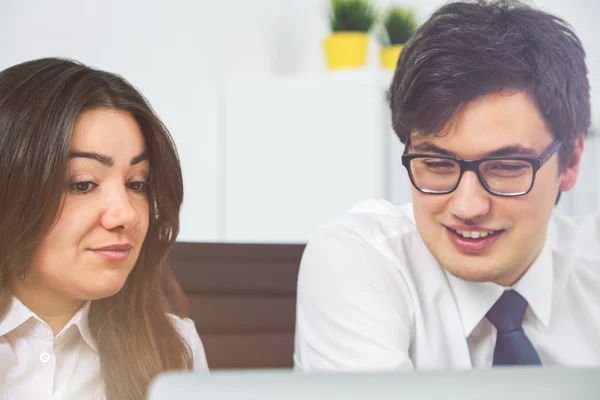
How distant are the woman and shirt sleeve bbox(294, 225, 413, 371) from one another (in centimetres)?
23

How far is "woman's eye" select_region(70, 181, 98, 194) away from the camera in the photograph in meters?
0.87

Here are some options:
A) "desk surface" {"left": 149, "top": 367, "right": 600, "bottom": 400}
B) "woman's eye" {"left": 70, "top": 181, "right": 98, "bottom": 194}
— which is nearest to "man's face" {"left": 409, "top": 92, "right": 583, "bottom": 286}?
"woman's eye" {"left": 70, "top": 181, "right": 98, "bottom": 194}

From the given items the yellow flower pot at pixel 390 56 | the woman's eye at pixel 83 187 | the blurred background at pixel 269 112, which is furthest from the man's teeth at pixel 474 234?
the woman's eye at pixel 83 187

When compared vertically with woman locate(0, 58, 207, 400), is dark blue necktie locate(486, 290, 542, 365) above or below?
below

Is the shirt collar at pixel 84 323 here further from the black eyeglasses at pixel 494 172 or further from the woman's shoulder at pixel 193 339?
the black eyeglasses at pixel 494 172

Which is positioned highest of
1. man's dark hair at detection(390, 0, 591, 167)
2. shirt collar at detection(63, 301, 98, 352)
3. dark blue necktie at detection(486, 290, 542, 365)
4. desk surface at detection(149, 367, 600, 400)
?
man's dark hair at detection(390, 0, 591, 167)

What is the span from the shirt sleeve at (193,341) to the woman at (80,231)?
6 cm

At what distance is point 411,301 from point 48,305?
53 cm

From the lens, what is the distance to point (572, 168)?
1.18 m

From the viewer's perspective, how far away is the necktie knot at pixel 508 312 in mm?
1162

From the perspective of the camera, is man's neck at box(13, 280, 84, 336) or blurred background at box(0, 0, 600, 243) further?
blurred background at box(0, 0, 600, 243)

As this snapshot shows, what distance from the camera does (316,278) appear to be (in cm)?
117

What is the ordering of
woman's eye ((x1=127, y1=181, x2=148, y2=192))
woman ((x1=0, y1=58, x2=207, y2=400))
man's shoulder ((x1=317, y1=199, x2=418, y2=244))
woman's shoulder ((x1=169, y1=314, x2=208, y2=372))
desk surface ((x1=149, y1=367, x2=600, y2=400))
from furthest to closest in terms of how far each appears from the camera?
man's shoulder ((x1=317, y1=199, x2=418, y2=244)), woman's shoulder ((x1=169, y1=314, x2=208, y2=372)), woman's eye ((x1=127, y1=181, x2=148, y2=192)), woman ((x1=0, y1=58, x2=207, y2=400)), desk surface ((x1=149, y1=367, x2=600, y2=400))

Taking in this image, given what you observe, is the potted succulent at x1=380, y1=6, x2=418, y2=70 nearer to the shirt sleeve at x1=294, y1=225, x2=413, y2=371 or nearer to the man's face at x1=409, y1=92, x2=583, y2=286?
the man's face at x1=409, y1=92, x2=583, y2=286
